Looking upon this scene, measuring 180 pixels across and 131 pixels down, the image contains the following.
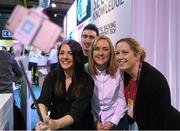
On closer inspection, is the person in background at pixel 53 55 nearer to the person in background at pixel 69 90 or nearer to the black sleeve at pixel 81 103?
the person in background at pixel 69 90

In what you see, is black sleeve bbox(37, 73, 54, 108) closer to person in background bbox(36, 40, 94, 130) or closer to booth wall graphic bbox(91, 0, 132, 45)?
person in background bbox(36, 40, 94, 130)

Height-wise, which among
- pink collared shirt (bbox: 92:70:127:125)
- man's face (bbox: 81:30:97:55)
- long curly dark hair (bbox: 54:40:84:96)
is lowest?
pink collared shirt (bbox: 92:70:127:125)

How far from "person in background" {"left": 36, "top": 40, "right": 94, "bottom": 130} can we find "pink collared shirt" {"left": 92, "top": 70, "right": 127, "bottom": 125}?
0.59 ft

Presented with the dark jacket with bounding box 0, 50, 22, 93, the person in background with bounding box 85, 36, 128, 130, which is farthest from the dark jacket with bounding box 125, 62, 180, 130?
the dark jacket with bounding box 0, 50, 22, 93

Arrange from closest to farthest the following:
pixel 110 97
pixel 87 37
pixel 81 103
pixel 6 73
Result: pixel 81 103 < pixel 110 97 < pixel 87 37 < pixel 6 73

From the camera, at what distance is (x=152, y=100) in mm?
1393

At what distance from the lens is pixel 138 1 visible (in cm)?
225

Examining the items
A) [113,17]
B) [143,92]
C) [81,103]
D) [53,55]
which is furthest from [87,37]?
[53,55]

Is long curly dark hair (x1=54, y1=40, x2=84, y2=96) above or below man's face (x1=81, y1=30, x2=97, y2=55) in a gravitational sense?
below

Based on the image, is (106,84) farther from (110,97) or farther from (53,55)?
(53,55)

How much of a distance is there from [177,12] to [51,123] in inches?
75.6

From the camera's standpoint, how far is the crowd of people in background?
46.6 inches

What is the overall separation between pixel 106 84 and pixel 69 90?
0.37 metres

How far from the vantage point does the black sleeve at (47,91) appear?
48.8 inches
